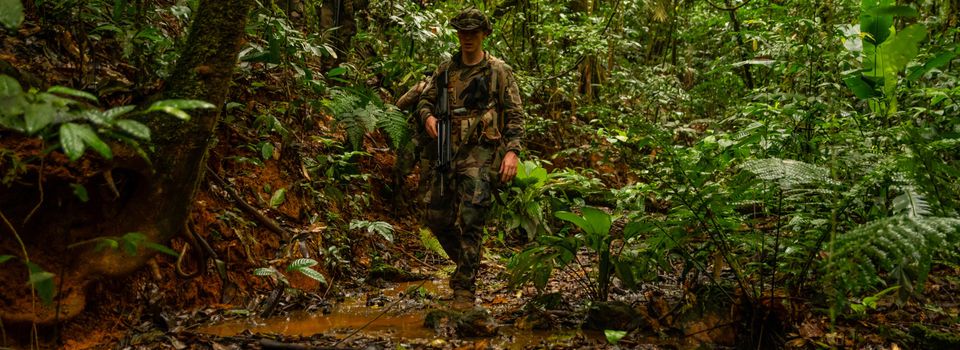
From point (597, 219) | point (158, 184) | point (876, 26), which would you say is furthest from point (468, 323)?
point (876, 26)

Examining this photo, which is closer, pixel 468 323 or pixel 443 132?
pixel 468 323

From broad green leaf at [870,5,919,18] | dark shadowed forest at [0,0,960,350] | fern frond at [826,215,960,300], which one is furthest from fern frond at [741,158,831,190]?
broad green leaf at [870,5,919,18]

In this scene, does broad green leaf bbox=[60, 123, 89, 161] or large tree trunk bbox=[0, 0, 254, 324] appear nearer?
broad green leaf bbox=[60, 123, 89, 161]

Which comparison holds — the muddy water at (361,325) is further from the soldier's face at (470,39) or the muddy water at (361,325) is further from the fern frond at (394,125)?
the soldier's face at (470,39)

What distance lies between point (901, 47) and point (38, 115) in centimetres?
380

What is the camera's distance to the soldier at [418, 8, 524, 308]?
466 cm

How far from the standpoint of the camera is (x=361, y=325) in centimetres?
393

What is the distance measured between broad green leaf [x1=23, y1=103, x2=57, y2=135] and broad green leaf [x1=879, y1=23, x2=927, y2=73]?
3626 millimetres

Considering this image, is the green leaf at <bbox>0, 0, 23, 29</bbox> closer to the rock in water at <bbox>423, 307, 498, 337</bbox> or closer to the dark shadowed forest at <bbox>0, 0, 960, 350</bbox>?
the dark shadowed forest at <bbox>0, 0, 960, 350</bbox>

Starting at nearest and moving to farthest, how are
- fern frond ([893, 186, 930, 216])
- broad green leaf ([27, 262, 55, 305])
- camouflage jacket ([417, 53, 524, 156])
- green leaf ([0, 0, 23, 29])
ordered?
green leaf ([0, 0, 23, 29]), broad green leaf ([27, 262, 55, 305]), fern frond ([893, 186, 930, 216]), camouflage jacket ([417, 53, 524, 156])

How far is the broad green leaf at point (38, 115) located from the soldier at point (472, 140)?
3046 mm

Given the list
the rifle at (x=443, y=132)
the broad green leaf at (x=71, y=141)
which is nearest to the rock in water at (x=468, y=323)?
the rifle at (x=443, y=132)

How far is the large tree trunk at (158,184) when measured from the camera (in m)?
2.97

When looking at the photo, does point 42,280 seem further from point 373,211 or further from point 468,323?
point 373,211
